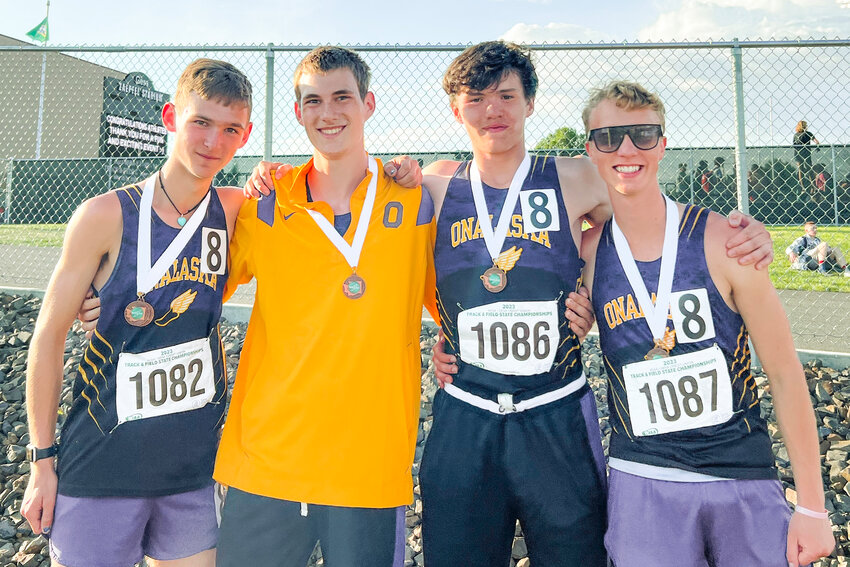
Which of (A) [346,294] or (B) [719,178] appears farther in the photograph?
(B) [719,178]

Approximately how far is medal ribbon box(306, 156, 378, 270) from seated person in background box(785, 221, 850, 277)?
9.95 metres

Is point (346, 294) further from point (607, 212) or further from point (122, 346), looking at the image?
point (607, 212)

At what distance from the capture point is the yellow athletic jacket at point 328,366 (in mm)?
2139

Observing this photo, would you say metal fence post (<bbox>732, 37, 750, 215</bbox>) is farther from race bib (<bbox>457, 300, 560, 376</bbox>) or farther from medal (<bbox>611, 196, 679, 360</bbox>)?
race bib (<bbox>457, 300, 560, 376</bbox>)

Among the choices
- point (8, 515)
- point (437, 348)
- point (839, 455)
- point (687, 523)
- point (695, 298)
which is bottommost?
point (8, 515)

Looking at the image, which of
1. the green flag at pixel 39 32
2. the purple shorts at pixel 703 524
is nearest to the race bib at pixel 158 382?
the purple shorts at pixel 703 524

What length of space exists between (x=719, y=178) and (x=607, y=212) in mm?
6548

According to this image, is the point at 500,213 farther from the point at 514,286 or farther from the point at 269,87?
the point at 269,87

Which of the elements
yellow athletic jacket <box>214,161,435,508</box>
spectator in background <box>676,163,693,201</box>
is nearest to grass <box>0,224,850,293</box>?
spectator in background <box>676,163,693,201</box>

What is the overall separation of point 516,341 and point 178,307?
4.45ft

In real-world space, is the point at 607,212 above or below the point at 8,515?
above

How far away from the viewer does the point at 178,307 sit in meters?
2.34

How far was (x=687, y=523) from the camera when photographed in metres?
2.00

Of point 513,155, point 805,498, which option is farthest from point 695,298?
point 513,155
